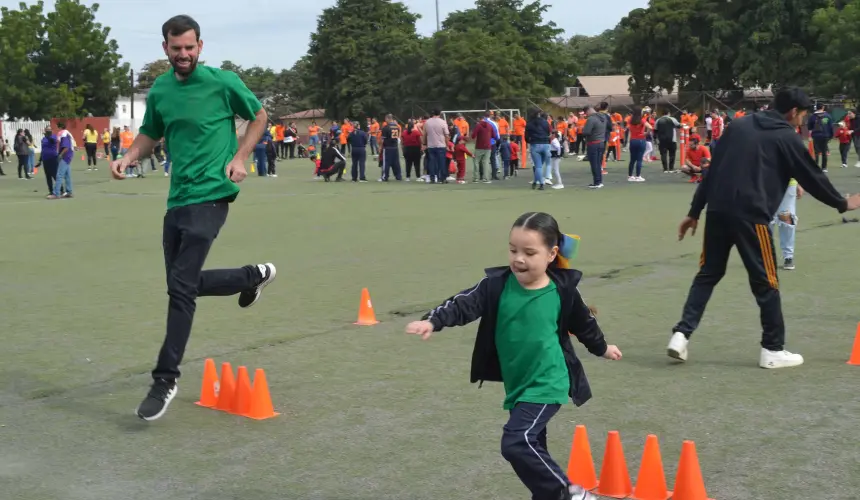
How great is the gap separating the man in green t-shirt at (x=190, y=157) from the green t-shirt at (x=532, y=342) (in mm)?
2289

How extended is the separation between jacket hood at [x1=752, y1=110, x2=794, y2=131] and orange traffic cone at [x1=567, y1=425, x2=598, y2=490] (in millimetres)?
3097

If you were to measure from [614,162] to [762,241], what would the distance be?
97.4 ft

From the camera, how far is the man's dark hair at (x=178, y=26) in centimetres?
582

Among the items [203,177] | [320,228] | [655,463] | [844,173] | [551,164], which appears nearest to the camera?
[655,463]

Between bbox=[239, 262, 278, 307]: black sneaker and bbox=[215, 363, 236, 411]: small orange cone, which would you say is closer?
bbox=[215, 363, 236, 411]: small orange cone

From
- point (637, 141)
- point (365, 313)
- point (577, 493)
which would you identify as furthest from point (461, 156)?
point (577, 493)

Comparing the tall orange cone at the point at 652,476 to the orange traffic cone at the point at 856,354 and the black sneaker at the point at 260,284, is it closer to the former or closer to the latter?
the black sneaker at the point at 260,284

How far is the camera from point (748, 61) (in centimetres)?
6844

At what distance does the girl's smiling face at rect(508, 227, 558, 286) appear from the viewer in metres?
3.96

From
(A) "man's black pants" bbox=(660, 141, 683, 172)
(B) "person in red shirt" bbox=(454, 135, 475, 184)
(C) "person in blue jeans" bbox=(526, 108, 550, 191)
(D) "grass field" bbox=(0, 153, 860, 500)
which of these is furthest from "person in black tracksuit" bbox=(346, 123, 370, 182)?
(D) "grass field" bbox=(0, 153, 860, 500)

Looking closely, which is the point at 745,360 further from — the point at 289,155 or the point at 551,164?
the point at 289,155

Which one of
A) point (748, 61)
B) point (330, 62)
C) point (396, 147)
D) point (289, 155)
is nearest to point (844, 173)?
point (396, 147)

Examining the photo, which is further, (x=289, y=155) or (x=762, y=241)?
(x=289, y=155)

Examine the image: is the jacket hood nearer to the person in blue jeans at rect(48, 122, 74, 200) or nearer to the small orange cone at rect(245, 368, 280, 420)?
the small orange cone at rect(245, 368, 280, 420)
